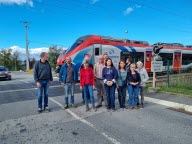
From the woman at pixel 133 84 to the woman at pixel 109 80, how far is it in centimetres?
61

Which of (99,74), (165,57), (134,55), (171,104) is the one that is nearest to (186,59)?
(165,57)

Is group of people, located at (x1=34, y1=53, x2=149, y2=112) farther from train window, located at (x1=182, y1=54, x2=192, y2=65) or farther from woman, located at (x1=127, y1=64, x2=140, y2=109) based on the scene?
train window, located at (x1=182, y1=54, x2=192, y2=65)

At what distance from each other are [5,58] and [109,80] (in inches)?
2749

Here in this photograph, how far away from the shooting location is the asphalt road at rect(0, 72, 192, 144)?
4.22 m

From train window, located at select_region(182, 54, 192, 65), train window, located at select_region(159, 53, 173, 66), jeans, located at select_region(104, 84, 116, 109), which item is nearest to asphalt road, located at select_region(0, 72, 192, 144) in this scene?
jeans, located at select_region(104, 84, 116, 109)

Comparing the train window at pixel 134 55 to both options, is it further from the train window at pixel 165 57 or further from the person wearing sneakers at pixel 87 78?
the person wearing sneakers at pixel 87 78

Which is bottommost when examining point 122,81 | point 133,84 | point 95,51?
point 133,84

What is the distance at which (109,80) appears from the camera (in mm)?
6445

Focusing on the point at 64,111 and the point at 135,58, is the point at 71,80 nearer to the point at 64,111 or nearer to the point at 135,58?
the point at 64,111

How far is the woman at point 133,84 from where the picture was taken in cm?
668

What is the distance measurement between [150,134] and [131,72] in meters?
2.74

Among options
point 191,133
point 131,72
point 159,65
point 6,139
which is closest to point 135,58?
point 159,65

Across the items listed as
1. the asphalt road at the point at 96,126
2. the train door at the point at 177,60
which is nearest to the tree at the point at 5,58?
the train door at the point at 177,60

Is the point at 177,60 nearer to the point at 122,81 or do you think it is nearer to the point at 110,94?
the point at 122,81
